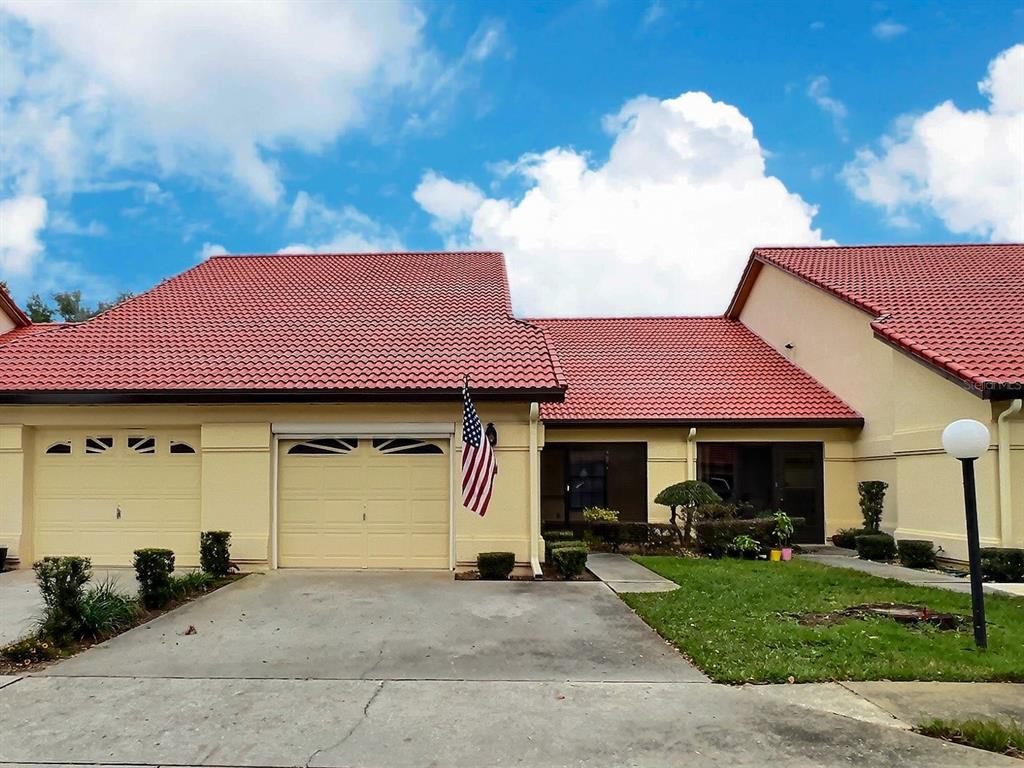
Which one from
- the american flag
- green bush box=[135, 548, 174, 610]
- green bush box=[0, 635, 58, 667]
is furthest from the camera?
the american flag

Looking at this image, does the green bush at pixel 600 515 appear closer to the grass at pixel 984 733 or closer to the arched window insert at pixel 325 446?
the arched window insert at pixel 325 446

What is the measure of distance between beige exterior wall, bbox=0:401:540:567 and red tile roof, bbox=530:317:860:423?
4.07 metres

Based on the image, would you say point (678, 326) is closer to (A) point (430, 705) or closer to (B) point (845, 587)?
(B) point (845, 587)

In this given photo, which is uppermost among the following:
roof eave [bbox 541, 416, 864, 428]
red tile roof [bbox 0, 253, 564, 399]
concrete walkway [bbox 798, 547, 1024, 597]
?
red tile roof [bbox 0, 253, 564, 399]

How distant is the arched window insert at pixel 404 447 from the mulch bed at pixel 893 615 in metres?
6.37

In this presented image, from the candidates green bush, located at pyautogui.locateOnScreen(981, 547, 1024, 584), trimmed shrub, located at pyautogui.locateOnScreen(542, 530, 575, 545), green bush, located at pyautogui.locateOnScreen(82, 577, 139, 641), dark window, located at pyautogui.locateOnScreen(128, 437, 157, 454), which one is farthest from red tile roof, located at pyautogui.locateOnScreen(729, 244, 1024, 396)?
dark window, located at pyautogui.locateOnScreen(128, 437, 157, 454)

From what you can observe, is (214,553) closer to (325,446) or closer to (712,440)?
(325,446)

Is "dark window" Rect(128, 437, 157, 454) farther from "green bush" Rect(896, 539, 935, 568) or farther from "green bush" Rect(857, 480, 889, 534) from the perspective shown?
"green bush" Rect(857, 480, 889, 534)

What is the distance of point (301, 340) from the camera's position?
1405 centimetres

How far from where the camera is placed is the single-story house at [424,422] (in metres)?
12.2

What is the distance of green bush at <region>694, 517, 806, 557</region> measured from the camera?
48.4 ft

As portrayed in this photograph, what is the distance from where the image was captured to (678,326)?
21812 millimetres

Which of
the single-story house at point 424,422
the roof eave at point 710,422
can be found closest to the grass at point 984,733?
the single-story house at point 424,422

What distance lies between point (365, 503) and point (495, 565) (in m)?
2.55
